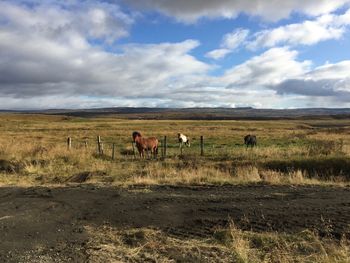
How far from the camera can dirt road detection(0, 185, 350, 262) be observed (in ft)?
28.7

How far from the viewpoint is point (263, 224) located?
31.6 feet

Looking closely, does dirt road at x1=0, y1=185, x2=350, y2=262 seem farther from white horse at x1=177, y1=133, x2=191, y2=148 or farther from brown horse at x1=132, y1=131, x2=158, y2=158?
white horse at x1=177, y1=133, x2=191, y2=148

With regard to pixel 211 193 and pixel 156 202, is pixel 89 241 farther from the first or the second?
pixel 211 193

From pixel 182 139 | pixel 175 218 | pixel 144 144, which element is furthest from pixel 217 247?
pixel 182 139

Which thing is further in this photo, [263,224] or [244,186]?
[244,186]

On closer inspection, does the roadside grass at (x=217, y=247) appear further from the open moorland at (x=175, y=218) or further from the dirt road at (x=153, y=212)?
the dirt road at (x=153, y=212)

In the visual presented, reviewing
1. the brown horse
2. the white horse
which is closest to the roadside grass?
the brown horse

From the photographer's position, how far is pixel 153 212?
1070 cm

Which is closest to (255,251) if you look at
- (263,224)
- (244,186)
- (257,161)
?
(263,224)

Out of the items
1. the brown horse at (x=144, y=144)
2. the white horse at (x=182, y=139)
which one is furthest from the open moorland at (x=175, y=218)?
the white horse at (x=182, y=139)

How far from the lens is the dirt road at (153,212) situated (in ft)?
28.7

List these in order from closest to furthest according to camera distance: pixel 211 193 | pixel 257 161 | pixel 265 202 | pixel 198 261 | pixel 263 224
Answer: pixel 198 261 → pixel 263 224 → pixel 265 202 → pixel 211 193 → pixel 257 161

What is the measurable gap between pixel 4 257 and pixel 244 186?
8367 mm

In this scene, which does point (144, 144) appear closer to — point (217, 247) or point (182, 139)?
point (182, 139)
